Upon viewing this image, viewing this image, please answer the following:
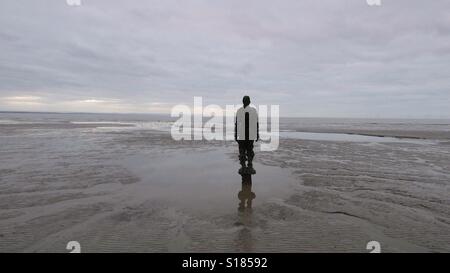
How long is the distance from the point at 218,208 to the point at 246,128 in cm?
345

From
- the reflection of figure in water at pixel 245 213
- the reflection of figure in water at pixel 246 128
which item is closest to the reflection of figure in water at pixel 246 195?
the reflection of figure in water at pixel 245 213

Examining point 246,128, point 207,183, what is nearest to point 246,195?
point 207,183

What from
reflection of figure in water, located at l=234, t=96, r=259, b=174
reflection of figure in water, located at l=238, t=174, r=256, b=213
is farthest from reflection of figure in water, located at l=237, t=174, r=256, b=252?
reflection of figure in water, located at l=234, t=96, r=259, b=174

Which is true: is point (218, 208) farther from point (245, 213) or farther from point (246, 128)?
A: point (246, 128)

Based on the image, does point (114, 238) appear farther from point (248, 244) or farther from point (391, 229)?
point (391, 229)

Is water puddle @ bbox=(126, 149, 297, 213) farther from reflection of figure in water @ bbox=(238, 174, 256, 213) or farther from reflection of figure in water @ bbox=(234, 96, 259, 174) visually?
reflection of figure in water @ bbox=(234, 96, 259, 174)

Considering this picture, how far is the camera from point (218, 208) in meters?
6.65

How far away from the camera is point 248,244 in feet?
15.7

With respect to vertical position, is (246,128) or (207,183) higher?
(246,128)

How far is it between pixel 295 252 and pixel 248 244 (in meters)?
0.83

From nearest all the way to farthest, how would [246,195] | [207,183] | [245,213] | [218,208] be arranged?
[245,213], [218,208], [246,195], [207,183]

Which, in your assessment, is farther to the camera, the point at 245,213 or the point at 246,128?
the point at 246,128

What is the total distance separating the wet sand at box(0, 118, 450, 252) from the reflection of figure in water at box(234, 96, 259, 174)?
37.3 inches

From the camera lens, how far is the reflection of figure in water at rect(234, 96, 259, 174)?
30.1 feet
